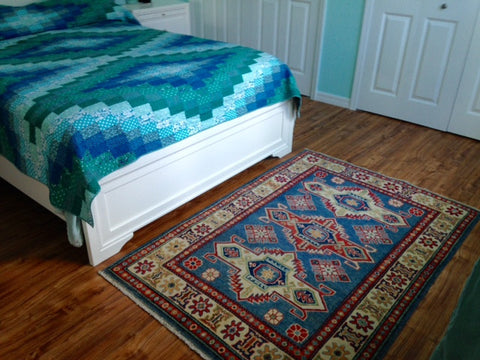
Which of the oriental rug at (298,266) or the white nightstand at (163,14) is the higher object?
the white nightstand at (163,14)

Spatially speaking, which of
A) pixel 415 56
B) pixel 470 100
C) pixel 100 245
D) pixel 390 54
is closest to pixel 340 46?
pixel 390 54

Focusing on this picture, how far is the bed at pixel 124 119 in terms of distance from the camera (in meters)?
1.72

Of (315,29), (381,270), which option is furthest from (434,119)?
(381,270)

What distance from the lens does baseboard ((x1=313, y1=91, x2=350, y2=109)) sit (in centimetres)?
367

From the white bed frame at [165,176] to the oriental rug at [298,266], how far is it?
12cm

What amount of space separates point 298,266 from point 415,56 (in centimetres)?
212

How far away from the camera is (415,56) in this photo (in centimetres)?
318

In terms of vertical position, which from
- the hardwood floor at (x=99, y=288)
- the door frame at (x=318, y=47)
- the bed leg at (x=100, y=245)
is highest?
the door frame at (x=318, y=47)

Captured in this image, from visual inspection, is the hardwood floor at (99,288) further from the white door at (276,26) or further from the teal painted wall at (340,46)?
the white door at (276,26)

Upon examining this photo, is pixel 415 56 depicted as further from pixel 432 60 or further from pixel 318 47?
pixel 318 47

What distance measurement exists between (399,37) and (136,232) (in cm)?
245

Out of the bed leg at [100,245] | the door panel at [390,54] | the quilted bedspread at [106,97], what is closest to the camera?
the quilted bedspread at [106,97]

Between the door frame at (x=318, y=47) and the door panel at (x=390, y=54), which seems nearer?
the door panel at (x=390, y=54)

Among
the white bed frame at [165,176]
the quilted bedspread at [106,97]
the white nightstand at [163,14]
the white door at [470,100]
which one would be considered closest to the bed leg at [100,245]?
the white bed frame at [165,176]
